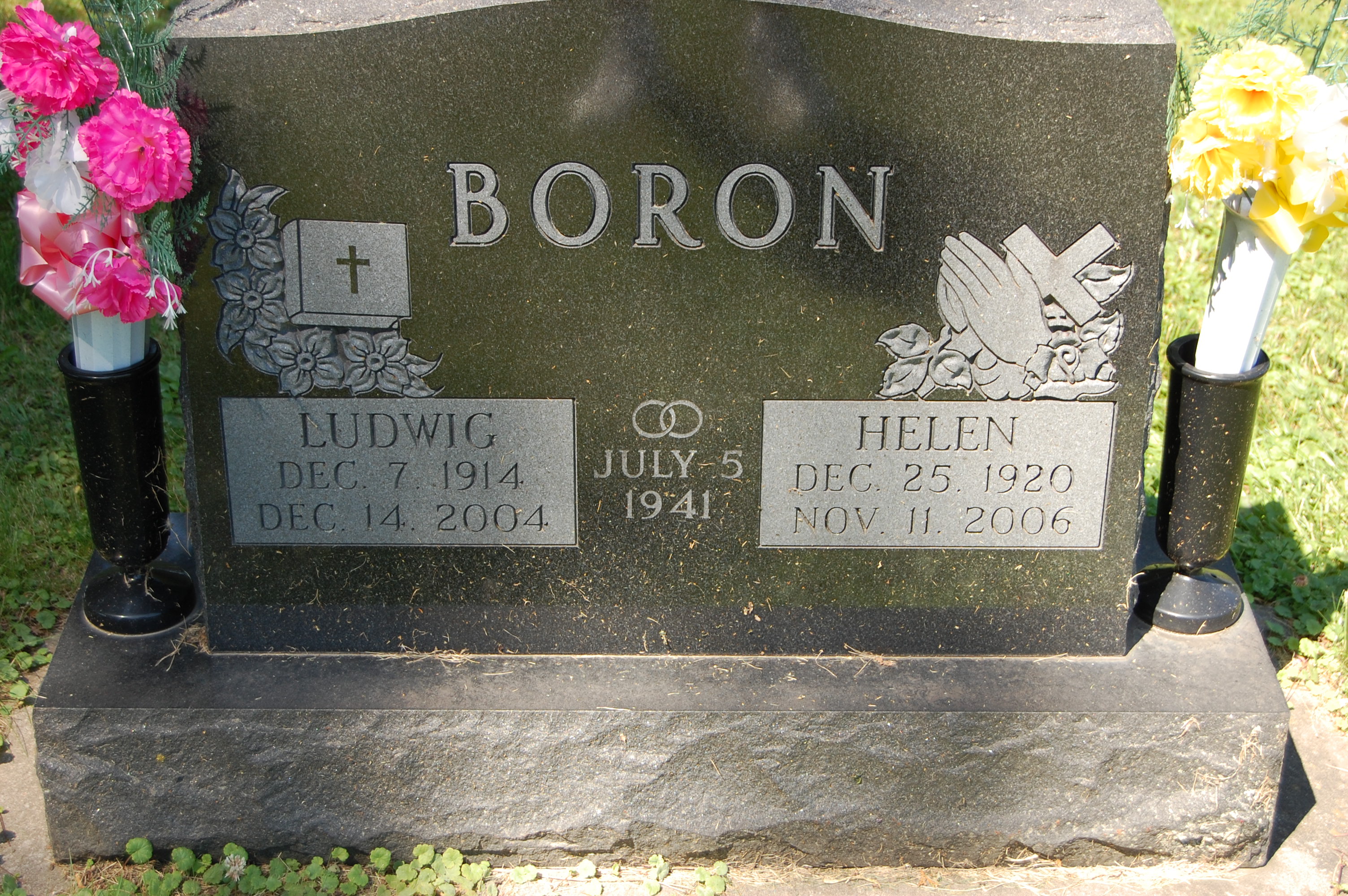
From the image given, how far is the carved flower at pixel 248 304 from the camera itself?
2.60 meters

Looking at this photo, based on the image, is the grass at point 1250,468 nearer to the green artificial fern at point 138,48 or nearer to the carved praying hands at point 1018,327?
the carved praying hands at point 1018,327

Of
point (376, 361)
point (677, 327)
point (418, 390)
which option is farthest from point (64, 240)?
point (677, 327)

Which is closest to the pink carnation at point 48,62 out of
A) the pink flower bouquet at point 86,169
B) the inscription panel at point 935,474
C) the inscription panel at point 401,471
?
the pink flower bouquet at point 86,169

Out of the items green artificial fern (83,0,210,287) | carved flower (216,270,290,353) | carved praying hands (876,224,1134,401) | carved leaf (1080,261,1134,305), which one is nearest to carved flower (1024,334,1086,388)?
carved praying hands (876,224,1134,401)

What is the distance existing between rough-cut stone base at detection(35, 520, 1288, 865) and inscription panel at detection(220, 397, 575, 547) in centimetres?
31

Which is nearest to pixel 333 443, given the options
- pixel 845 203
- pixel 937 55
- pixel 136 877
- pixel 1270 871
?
pixel 136 877

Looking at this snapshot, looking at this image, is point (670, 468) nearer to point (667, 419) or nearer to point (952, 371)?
point (667, 419)

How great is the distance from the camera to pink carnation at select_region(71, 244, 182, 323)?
250cm

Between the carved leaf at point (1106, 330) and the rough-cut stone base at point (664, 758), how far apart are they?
76 centimetres

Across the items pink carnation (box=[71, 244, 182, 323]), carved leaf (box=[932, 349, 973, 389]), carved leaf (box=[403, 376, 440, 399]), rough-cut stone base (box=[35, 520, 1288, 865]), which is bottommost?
rough-cut stone base (box=[35, 520, 1288, 865])

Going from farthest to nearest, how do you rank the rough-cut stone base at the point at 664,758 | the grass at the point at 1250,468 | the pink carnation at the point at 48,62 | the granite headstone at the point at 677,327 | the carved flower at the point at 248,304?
the grass at the point at 1250,468, the rough-cut stone base at the point at 664,758, the carved flower at the point at 248,304, the granite headstone at the point at 677,327, the pink carnation at the point at 48,62

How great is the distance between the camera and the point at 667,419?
2729mm

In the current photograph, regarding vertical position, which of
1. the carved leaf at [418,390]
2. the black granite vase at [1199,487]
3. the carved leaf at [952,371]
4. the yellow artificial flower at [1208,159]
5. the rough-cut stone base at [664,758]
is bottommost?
the rough-cut stone base at [664,758]

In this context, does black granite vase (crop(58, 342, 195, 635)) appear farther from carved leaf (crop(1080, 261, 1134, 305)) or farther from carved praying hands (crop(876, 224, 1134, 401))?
carved leaf (crop(1080, 261, 1134, 305))
